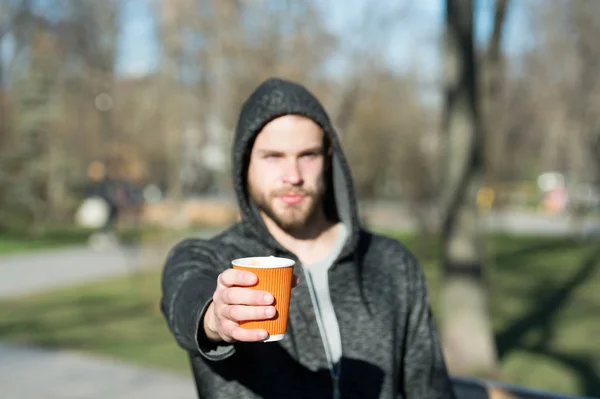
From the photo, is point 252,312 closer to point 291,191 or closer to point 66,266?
point 291,191

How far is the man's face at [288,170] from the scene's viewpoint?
187 centimetres

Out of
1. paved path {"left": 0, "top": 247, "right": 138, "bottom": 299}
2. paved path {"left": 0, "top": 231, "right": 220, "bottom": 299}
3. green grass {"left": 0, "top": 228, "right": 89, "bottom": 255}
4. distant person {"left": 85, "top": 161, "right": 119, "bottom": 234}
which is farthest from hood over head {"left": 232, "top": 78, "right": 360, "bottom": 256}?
green grass {"left": 0, "top": 228, "right": 89, "bottom": 255}

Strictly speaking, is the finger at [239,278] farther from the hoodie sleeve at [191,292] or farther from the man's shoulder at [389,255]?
the man's shoulder at [389,255]

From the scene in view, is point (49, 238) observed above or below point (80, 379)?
below

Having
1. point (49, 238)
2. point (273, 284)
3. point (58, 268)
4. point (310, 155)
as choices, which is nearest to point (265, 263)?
point (273, 284)

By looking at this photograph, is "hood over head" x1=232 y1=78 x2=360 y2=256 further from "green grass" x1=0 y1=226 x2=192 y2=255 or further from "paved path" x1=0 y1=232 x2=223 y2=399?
"green grass" x1=0 y1=226 x2=192 y2=255

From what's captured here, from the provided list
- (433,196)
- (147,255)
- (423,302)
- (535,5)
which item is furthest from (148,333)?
(535,5)

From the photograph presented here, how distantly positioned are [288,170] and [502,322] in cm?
706

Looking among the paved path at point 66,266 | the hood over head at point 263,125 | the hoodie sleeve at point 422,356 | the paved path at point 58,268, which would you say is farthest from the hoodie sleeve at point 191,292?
the paved path at point 58,268

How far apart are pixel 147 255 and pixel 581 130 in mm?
14143

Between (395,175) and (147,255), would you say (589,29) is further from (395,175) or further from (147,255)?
(147,255)

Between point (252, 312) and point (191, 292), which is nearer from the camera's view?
point (252, 312)

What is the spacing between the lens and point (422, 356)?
1982 millimetres

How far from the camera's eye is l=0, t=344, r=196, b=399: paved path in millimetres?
5590
